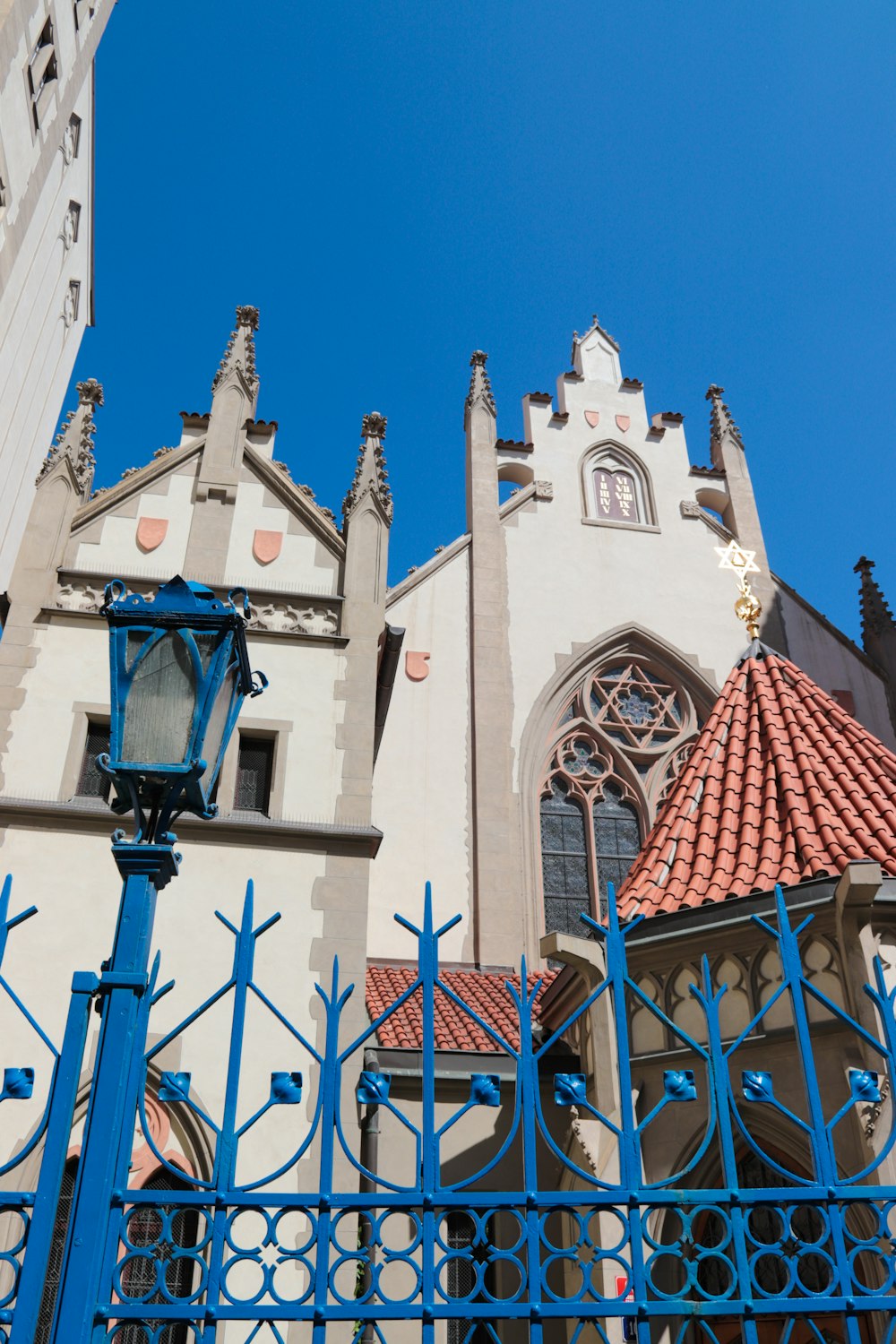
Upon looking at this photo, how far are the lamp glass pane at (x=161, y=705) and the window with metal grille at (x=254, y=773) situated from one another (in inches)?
260

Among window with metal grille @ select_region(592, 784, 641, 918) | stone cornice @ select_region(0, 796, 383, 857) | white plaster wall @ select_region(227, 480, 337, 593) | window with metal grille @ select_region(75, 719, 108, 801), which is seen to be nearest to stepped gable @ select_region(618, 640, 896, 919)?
stone cornice @ select_region(0, 796, 383, 857)

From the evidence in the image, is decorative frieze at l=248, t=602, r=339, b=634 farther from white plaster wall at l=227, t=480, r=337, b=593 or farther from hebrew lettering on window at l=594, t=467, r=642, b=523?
hebrew lettering on window at l=594, t=467, r=642, b=523

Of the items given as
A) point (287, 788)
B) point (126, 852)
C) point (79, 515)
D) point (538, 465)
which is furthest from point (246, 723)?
point (538, 465)

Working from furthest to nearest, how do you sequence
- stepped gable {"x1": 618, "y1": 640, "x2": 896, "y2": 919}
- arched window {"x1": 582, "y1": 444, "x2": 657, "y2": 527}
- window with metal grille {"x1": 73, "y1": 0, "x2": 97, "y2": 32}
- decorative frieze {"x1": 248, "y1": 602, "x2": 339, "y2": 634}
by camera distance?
arched window {"x1": 582, "y1": 444, "x2": 657, "y2": 527}, window with metal grille {"x1": 73, "y1": 0, "x2": 97, "y2": 32}, decorative frieze {"x1": 248, "y1": 602, "x2": 339, "y2": 634}, stepped gable {"x1": 618, "y1": 640, "x2": 896, "y2": 919}

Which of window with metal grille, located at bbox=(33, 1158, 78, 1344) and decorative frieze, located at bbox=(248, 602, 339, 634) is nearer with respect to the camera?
window with metal grille, located at bbox=(33, 1158, 78, 1344)

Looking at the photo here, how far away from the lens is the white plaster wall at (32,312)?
1330cm

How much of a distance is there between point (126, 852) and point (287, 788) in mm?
6806

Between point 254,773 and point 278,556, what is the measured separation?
2.61m

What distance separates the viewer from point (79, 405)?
1277 cm

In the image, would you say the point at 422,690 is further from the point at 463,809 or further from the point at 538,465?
the point at 538,465

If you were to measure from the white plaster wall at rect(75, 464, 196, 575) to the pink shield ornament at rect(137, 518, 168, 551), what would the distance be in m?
0.04

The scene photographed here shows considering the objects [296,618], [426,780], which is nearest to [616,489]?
[426,780]

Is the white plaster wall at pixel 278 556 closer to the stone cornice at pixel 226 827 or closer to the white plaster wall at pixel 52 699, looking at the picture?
the white plaster wall at pixel 52 699

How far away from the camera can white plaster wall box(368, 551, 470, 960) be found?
13.9 meters
